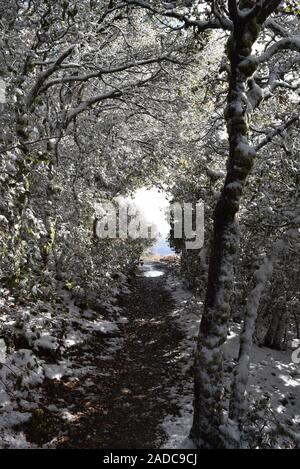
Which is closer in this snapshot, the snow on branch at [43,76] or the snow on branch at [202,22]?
the snow on branch at [202,22]

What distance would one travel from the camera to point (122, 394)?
911cm

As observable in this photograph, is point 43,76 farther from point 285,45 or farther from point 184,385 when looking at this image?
point 184,385

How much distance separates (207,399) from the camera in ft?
21.2

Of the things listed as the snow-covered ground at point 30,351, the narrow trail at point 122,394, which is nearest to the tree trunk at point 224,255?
the narrow trail at point 122,394

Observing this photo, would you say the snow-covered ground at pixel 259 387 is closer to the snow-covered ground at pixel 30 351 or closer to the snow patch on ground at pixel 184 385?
the snow patch on ground at pixel 184 385

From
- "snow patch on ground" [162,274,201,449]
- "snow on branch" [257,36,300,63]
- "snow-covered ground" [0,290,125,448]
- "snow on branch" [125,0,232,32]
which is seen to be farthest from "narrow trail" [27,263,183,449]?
"snow on branch" [125,0,232,32]

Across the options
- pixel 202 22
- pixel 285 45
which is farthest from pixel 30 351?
pixel 285 45

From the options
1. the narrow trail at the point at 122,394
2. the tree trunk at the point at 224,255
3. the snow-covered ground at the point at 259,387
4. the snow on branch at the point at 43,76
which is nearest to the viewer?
the tree trunk at the point at 224,255

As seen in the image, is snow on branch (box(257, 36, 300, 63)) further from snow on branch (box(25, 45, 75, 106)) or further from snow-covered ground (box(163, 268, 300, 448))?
snow-covered ground (box(163, 268, 300, 448))

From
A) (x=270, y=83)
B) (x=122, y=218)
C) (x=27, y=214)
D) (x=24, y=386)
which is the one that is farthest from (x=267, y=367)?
(x=122, y=218)

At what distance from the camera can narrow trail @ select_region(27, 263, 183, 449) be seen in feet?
23.2

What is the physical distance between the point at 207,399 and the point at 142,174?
15.7 metres

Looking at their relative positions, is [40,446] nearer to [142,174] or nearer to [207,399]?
[207,399]

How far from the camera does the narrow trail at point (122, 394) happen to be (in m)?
7.06
